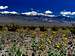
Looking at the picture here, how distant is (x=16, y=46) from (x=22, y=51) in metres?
0.18

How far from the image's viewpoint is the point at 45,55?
6.92 metres

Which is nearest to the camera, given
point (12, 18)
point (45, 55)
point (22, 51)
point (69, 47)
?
point (69, 47)

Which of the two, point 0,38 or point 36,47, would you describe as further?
point 0,38

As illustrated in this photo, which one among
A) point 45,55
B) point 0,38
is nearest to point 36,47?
point 45,55

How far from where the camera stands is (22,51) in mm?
7430

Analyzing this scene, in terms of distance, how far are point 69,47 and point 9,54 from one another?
4.72 ft

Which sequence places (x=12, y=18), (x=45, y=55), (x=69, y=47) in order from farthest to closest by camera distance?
(x=12, y=18) → (x=45, y=55) → (x=69, y=47)

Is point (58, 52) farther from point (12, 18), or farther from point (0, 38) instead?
point (12, 18)

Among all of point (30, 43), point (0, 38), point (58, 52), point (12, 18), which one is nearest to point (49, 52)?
point (58, 52)

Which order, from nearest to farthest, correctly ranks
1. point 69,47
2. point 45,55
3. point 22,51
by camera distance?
point 69,47 → point 45,55 → point 22,51

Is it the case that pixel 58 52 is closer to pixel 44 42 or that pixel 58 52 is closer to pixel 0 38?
pixel 44 42

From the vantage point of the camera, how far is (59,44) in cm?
747

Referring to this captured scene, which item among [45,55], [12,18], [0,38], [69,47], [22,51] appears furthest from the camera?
[12,18]

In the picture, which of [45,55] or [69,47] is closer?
[69,47]
